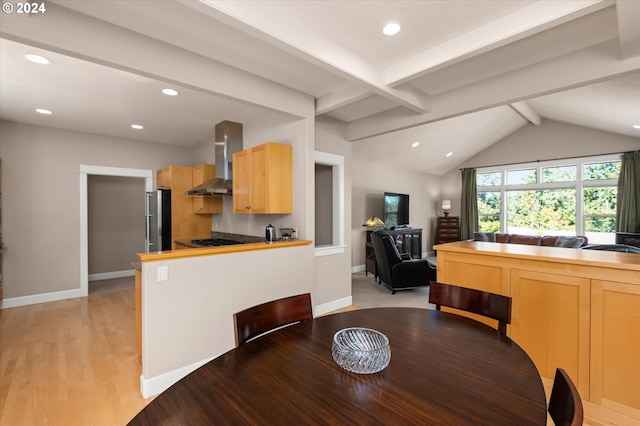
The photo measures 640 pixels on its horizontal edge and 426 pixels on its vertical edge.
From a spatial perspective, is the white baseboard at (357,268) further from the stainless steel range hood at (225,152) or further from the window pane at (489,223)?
the window pane at (489,223)

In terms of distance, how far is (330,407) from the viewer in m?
0.88

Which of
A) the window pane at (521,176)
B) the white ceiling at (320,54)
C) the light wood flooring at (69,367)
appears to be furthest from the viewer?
the window pane at (521,176)

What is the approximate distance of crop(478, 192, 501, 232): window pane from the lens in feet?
28.8

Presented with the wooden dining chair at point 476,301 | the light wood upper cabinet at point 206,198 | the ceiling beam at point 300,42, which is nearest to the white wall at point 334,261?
the ceiling beam at point 300,42

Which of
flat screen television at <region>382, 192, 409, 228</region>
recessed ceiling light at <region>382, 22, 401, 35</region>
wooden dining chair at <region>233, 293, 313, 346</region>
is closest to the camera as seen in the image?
wooden dining chair at <region>233, 293, 313, 346</region>

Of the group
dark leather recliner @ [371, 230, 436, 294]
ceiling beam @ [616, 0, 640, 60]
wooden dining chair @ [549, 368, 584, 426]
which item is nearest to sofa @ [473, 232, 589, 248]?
dark leather recliner @ [371, 230, 436, 294]

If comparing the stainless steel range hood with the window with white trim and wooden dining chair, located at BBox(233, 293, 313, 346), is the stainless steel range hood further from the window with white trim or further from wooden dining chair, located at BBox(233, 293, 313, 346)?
the window with white trim

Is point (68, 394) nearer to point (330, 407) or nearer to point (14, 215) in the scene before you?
point (330, 407)

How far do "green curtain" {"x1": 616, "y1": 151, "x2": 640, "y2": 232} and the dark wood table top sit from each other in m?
7.79

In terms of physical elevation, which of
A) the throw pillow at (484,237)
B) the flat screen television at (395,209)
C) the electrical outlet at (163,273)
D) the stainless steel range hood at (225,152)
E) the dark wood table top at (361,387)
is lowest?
the throw pillow at (484,237)

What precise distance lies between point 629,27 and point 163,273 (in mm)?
3589

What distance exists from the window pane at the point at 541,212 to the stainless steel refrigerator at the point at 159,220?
8754mm

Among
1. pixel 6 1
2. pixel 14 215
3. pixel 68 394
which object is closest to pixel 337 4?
pixel 6 1

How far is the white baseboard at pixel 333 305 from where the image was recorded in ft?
13.0
